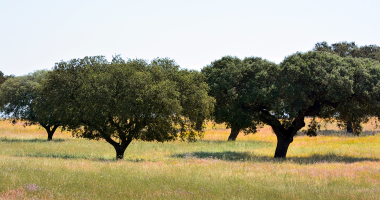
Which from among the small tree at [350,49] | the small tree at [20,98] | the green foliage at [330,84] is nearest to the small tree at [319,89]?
the green foliage at [330,84]

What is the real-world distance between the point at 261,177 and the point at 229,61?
22.4m

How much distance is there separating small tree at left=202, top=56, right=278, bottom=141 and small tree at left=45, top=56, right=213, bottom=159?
3.99m

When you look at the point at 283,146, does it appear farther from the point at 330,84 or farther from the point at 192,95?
the point at 192,95

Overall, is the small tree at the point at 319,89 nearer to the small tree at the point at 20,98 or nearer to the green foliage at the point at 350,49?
the green foliage at the point at 350,49

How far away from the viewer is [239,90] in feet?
106

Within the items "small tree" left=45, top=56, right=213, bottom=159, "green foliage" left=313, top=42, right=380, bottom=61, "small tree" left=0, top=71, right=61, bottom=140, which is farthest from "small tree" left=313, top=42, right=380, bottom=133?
"small tree" left=0, top=71, right=61, bottom=140

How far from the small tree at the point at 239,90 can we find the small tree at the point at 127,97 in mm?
3990

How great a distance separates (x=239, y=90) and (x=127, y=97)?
40.4 ft

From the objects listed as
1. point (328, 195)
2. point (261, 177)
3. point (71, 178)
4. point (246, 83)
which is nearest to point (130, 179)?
point (71, 178)

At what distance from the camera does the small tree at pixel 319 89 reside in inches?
1067

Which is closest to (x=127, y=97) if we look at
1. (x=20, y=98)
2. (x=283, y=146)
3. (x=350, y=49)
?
(x=283, y=146)

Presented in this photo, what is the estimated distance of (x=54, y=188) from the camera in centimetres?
1313

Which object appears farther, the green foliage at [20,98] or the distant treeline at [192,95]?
the green foliage at [20,98]

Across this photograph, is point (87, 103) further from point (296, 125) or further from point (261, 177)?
point (296, 125)
